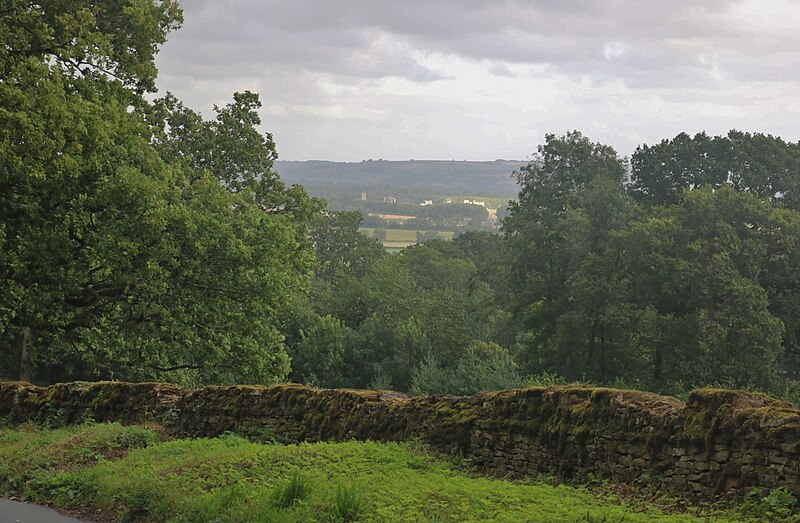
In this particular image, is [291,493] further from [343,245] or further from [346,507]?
[343,245]

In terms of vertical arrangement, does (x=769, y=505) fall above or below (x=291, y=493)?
above

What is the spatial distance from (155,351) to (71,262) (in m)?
3.42

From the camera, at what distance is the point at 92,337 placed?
22875mm

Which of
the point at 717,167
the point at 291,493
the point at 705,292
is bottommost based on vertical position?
the point at 705,292

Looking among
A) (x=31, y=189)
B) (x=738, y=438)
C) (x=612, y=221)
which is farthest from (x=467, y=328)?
(x=738, y=438)

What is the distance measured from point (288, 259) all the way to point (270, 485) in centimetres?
1791

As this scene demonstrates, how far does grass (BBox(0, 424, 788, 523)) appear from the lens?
859 cm

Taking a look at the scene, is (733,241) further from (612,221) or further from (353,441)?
(353,441)

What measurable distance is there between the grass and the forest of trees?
8.93 m

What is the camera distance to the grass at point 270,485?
8.59m

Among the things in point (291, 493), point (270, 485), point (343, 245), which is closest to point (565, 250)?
point (270, 485)

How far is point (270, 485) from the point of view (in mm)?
9938

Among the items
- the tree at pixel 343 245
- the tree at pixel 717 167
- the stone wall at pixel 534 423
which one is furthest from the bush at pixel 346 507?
the tree at pixel 343 245

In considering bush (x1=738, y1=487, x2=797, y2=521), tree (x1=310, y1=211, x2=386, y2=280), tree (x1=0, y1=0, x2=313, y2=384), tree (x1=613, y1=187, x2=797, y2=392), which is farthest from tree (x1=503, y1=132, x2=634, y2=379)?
bush (x1=738, y1=487, x2=797, y2=521)
